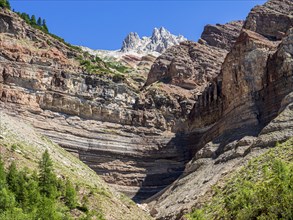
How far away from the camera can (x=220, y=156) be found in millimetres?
74625

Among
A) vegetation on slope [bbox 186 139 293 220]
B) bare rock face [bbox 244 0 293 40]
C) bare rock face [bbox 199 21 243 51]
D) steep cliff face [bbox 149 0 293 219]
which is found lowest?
vegetation on slope [bbox 186 139 293 220]

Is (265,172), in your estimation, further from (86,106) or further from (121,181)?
(86,106)

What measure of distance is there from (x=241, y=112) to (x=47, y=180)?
125 feet

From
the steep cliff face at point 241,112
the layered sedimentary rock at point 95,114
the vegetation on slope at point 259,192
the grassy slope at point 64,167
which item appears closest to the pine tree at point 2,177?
the grassy slope at point 64,167

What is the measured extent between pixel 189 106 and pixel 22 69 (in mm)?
35026

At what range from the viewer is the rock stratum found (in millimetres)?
74562

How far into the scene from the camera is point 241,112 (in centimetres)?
8025

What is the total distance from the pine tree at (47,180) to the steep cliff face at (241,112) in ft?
58.4

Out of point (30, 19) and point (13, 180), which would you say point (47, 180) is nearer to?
point (13, 180)

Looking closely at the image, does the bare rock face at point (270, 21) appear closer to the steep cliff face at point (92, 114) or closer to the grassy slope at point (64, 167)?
the steep cliff face at point (92, 114)

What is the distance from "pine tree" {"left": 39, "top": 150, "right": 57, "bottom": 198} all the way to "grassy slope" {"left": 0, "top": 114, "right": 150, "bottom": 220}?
3007mm

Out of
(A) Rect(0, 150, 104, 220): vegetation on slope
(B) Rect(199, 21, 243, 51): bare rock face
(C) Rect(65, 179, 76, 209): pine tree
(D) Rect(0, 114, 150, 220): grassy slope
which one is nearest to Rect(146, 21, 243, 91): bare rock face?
(B) Rect(199, 21, 243, 51): bare rock face

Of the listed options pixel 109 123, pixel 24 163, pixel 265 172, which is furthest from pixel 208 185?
pixel 109 123

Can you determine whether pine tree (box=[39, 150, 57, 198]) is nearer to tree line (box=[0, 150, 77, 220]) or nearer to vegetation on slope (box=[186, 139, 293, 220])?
tree line (box=[0, 150, 77, 220])
